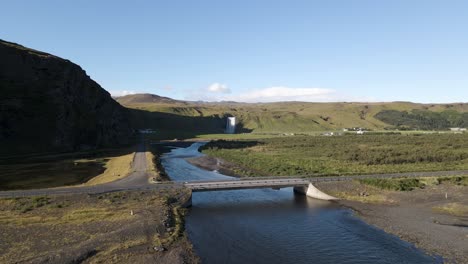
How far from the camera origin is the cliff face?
107 meters

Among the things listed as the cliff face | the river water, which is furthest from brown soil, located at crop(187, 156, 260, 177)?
the cliff face

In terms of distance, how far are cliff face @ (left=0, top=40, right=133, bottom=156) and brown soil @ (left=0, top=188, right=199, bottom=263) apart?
5960 cm

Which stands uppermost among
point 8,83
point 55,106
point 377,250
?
point 8,83

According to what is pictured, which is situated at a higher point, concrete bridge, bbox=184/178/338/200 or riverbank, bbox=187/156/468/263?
concrete bridge, bbox=184/178/338/200

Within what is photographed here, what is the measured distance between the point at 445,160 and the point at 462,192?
1661 inches

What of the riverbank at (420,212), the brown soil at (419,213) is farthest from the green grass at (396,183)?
the brown soil at (419,213)

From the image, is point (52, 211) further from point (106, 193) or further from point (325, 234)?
point (325, 234)

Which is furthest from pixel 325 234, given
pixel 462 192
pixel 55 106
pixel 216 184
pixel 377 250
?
pixel 55 106

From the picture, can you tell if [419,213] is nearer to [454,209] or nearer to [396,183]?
[454,209]

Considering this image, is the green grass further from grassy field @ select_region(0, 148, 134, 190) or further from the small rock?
grassy field @ select_region(0, 148, 134, 190)

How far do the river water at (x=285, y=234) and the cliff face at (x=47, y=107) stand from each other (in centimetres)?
6848

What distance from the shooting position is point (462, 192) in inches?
2437

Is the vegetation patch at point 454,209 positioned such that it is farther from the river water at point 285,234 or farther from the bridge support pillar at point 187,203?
the bridge support pillar at point 187,203

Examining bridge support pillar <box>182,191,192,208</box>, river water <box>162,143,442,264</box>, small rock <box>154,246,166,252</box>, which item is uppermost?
bridge support pillar <box>182,191,192,208</box>
